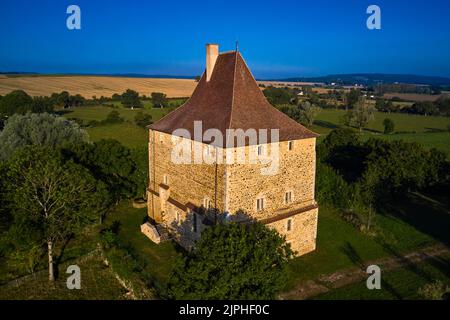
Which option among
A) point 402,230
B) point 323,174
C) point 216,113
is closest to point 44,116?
point 216,113

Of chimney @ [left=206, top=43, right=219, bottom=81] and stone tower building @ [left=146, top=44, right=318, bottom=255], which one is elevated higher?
chimney @ [left=206, top=43, right=219, bottom=81]

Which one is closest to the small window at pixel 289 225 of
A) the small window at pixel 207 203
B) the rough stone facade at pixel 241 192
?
the rough stone facade at pixel 241 192

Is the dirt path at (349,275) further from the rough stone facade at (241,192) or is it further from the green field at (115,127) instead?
the green field at (115,127)

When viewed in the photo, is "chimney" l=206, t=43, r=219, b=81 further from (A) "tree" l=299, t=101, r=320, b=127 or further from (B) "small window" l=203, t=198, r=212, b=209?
(A) "tree" l=299, t=101, r=320, b=127

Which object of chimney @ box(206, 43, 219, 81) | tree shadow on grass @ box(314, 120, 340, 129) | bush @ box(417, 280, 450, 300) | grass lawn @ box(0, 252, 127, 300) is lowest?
grass lawn @ box(0, 252, 127, 300)

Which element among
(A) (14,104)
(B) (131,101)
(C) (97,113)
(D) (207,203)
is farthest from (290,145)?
(B) (131,101)

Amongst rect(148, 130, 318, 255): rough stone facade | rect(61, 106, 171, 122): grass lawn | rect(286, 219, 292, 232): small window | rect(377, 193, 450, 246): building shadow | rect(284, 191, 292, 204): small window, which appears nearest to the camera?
rect(148, 130, 318, 255): rough stone facade

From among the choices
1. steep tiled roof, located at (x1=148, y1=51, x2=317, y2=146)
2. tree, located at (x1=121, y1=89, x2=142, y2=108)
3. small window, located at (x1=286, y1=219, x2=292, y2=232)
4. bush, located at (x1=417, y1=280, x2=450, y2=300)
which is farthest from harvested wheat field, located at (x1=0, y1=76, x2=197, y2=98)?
bush, located at (x1=417, y1=280, x2=450, y2=300)
